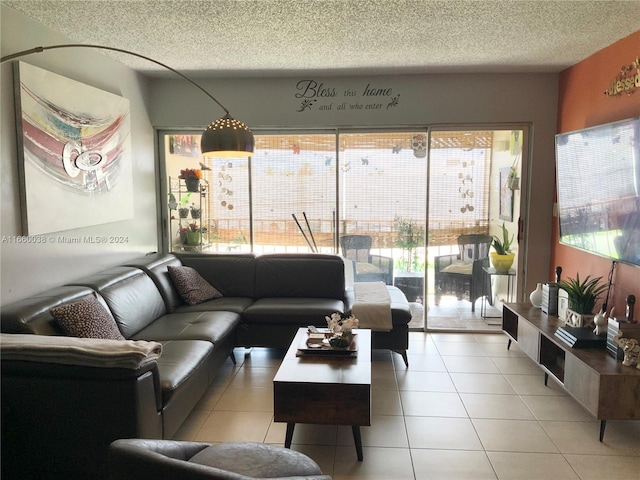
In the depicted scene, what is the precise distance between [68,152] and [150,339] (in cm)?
151

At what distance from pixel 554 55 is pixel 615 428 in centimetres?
300

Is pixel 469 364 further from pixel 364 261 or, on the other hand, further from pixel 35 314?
pixel 35 314

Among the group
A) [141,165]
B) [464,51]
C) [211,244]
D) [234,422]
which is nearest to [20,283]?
[234,422]

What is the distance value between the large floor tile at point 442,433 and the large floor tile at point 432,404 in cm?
7

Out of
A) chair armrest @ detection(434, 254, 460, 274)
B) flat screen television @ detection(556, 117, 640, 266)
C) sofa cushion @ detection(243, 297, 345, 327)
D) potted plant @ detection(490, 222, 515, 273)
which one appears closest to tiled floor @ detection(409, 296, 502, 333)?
chair armrest @ detection(434, 254, 460, 274)

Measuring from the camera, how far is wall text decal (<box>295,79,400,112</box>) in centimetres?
488

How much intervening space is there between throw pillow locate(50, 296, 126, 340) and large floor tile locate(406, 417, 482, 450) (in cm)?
196

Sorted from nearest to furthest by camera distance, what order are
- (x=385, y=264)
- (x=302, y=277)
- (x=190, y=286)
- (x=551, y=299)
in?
(x=551, y=299), (x=190, y=286), (x=302, y=277), (x=385, y=264)

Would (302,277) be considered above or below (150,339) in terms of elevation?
above

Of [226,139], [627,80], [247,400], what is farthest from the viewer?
[627,80]

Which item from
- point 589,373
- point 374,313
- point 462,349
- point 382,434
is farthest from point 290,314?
point 589,373

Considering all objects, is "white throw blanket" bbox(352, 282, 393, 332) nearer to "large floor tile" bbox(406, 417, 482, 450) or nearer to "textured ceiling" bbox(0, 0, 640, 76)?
"large floor tile" bbox(406, 417, 482, 450)

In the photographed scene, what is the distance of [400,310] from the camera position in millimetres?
4031

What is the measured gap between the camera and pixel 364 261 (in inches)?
208
